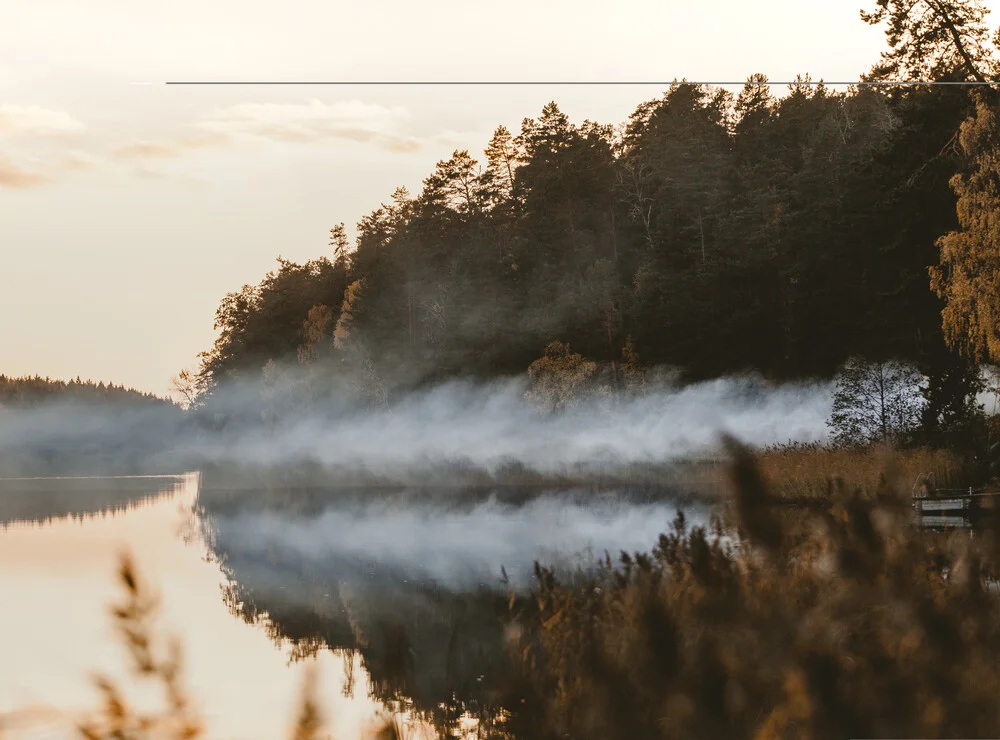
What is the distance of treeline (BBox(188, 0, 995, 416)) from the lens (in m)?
36.4

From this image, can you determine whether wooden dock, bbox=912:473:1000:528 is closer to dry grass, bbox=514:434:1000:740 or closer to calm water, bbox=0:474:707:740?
calm water, bbox=0:474:707:740

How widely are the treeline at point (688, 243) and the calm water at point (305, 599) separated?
1200 centimetres

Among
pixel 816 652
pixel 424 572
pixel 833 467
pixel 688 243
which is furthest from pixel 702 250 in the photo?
pixel 816 652

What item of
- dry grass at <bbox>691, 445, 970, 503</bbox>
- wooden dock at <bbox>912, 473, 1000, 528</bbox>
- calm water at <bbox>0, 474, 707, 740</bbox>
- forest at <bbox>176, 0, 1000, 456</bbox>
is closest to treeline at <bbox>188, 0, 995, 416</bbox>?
forest at <bbox>176, 0, 1000, 456</bbox>

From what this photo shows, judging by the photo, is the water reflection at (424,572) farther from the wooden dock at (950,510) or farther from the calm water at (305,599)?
the wooden dock at (950,510)

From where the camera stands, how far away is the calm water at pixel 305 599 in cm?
1041

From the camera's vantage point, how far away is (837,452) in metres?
33.8

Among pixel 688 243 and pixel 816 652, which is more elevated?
pixel 688 243

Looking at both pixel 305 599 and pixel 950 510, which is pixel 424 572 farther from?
pixel 950 510

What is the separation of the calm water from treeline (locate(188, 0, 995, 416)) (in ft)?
39.4

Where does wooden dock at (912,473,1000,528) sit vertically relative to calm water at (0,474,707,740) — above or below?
above

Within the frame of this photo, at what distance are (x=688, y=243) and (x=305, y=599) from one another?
43.1 meters

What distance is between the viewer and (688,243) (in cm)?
6175

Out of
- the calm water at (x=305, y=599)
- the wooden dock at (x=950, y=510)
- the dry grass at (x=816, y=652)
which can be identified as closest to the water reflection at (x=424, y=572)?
the calm water at (x=305, y=599)
